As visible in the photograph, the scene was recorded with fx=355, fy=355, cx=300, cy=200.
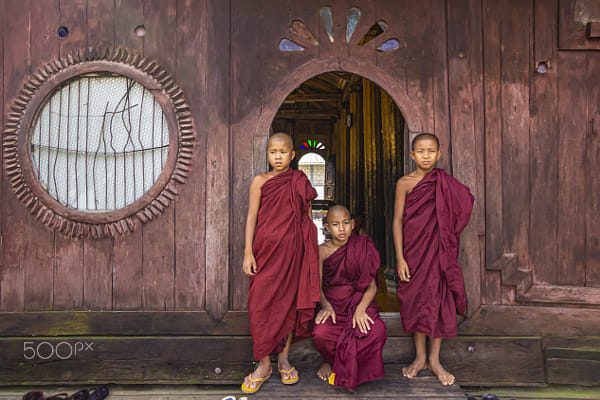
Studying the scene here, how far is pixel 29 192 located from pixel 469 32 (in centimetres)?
351

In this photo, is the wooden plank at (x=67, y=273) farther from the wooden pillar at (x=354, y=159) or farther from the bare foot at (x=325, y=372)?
the wooden pillar at (x=354, y=159)

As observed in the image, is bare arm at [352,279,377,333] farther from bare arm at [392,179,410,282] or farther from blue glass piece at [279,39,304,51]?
blue glass piece at [279,39,304,51]

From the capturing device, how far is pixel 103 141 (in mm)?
2693

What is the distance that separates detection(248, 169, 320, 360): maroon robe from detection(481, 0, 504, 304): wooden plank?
1353 millimetres

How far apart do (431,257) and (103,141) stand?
8.30ft

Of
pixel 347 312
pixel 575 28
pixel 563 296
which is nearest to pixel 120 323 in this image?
pixel 347 312

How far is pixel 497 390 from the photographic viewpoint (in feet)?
8.44

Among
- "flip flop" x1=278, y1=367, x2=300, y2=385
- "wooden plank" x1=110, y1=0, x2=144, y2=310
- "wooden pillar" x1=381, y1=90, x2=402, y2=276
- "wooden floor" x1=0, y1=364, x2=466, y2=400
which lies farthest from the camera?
"wooden pillar" x1=381, y1=90, x2=402, y2=276

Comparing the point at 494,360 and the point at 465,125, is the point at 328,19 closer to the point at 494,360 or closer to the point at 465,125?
the point at 465,125

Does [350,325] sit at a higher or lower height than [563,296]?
lower

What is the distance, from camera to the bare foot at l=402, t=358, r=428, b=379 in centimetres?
240

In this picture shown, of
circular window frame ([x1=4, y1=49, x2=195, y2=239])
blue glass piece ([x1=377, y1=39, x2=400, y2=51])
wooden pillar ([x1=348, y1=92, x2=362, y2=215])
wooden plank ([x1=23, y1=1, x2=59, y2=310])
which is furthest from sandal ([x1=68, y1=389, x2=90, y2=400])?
wooden pillar ([x1=348, y1=92, x2=362, y2=215])

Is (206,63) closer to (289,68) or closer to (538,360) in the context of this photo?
(289,68)

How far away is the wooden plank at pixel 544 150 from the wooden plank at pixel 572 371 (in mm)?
578
